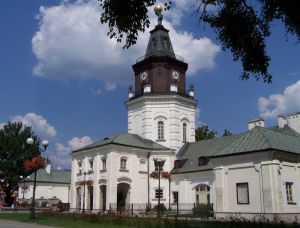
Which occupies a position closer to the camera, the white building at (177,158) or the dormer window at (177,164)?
the white building at (177,158)

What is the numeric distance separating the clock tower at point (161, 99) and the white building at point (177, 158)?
11 cm

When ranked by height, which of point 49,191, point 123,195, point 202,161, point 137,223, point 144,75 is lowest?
point 137,223

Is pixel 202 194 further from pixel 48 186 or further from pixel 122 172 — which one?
pixel 48 186

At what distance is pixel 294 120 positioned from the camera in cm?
2891

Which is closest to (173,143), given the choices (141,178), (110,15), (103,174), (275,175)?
(141,178)

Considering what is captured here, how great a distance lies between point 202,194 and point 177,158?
5.66m

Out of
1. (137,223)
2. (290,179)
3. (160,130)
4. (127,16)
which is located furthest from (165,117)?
(127,16)

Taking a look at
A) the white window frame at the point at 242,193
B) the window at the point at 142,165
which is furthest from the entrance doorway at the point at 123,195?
the white window frame at the point at 242,193

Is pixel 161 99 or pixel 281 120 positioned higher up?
pixel 161 99

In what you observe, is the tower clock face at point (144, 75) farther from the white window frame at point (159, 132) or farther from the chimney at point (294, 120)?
the chimney at point (294, 120)

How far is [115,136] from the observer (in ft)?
110

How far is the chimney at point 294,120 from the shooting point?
28.6 m

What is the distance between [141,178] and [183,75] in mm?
14062

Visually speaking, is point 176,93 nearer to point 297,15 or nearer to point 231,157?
point 231,157
